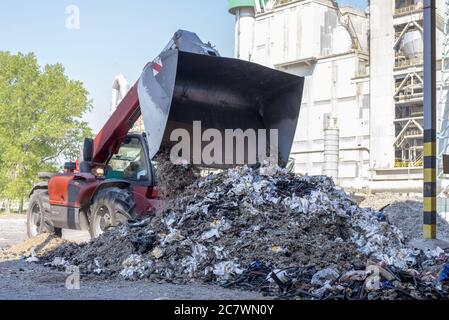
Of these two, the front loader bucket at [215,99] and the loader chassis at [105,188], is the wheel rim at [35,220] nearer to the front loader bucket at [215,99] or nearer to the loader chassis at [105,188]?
the loader chassis at [105,188]

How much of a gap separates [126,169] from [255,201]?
3.32 metres

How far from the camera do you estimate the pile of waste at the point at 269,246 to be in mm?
6680

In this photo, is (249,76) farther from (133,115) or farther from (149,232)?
(149,232)

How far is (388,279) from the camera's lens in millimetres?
6559

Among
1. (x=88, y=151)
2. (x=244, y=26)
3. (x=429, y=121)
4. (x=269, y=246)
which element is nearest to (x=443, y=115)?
(x=244, y=26)

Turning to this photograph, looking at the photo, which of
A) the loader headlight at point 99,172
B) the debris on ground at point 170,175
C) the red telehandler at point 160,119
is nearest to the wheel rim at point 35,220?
the red telehandler at point 160,119

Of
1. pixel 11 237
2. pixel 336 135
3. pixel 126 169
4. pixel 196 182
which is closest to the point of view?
pixel 196 182

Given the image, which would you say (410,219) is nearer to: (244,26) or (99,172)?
(99,172)

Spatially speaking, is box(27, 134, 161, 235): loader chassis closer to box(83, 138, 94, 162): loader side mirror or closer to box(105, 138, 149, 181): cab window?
box(105, 138, 149, 181): cab window

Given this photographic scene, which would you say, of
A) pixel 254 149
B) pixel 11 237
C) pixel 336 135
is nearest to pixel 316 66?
pixel 336 135

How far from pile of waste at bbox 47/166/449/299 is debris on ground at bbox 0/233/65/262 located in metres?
0.50

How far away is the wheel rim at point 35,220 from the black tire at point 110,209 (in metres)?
3.02

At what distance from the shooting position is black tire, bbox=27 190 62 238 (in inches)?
503

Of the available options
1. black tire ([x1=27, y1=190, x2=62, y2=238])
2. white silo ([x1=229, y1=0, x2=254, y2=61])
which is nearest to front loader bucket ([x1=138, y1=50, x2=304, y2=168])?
black tire ([x1=27, y1=190, x2=62, y2=238])
